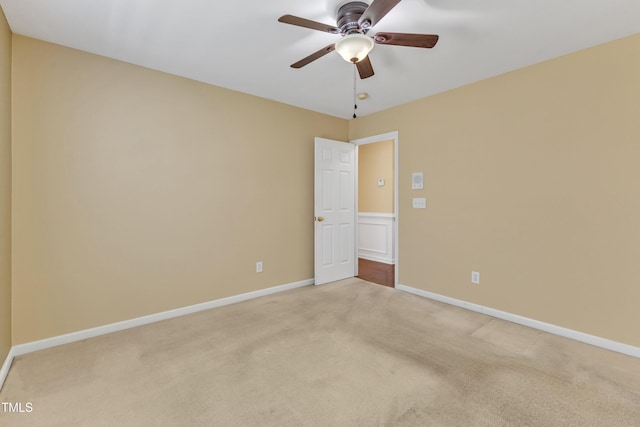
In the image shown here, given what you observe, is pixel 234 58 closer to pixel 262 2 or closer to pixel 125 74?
pixel 262 2

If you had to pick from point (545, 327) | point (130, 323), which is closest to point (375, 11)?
point (545, 327)

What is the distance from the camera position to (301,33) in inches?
88.6

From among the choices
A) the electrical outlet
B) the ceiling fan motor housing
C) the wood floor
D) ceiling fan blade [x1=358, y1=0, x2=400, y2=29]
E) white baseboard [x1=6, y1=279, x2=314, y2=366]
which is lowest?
the wood floor

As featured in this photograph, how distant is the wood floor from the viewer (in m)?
4.41

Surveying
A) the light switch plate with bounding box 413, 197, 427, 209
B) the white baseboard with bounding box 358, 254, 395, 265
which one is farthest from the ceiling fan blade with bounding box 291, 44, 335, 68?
the white baseboard with bounding box 358, 254, 395, 265

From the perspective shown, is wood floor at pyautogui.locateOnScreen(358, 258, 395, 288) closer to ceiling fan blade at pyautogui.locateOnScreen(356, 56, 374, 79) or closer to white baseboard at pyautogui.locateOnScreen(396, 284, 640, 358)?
white baseboard at pyautogui.locateOnScreen(396, 284, 640, 358)

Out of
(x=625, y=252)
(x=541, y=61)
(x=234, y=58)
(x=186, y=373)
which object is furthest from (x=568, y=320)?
(x=234, y=58)

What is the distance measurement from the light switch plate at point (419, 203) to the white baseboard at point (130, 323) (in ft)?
6.62

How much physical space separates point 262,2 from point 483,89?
7.95 ft

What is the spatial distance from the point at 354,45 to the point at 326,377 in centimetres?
224

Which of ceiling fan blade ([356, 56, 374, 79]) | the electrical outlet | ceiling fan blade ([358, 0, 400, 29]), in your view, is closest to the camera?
ceiling fan blade ([358, 0, 400, 29])

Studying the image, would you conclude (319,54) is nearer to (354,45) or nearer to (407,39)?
(354,45)

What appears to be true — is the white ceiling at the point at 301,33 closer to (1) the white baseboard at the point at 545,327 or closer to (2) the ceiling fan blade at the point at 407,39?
(2) the ceiling fan blade at the point at 407,39

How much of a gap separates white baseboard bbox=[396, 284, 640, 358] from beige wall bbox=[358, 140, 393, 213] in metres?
2.43
